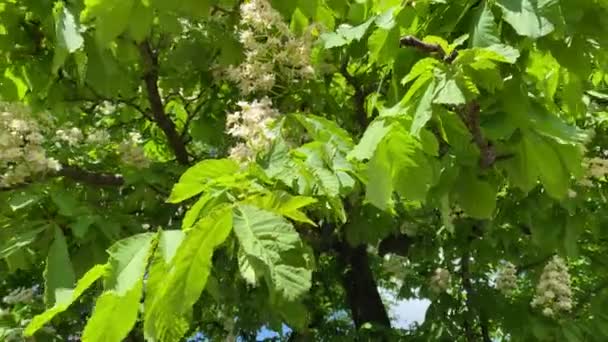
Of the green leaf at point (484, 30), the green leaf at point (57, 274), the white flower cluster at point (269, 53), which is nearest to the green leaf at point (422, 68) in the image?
the green leaf at point (484, 30)

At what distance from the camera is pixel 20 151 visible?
9.49 ft

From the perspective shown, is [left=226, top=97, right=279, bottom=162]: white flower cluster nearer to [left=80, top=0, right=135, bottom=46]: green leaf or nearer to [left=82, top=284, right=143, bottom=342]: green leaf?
[left=80, top=0, right=135, bottom=46]: green leaf

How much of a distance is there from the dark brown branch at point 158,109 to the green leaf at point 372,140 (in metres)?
2.48

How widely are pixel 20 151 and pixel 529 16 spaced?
5.89 ft

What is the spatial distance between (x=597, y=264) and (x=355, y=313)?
5.18 ft

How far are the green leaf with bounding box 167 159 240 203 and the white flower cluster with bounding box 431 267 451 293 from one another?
9.83 ft

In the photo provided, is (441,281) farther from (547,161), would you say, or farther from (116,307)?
(116,307)

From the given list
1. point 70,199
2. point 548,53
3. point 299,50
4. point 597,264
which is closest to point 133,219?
point 70,199

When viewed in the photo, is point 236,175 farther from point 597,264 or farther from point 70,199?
point 597,264

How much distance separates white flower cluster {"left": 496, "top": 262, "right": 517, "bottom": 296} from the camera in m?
4.57

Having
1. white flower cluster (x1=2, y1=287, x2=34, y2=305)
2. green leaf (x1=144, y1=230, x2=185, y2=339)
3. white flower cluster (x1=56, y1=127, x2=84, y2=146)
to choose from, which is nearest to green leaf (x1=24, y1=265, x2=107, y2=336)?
green leaf (x1=144, y1=230, x2=185, y2=339)

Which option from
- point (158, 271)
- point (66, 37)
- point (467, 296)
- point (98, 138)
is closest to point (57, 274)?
point (66, 37)

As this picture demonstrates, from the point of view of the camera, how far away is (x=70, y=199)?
9.84ft

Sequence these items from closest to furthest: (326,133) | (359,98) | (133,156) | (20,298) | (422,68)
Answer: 1. (422,68)
2. (326,133)
3. (133,156)
4. (359,98)
5. (20,298)
